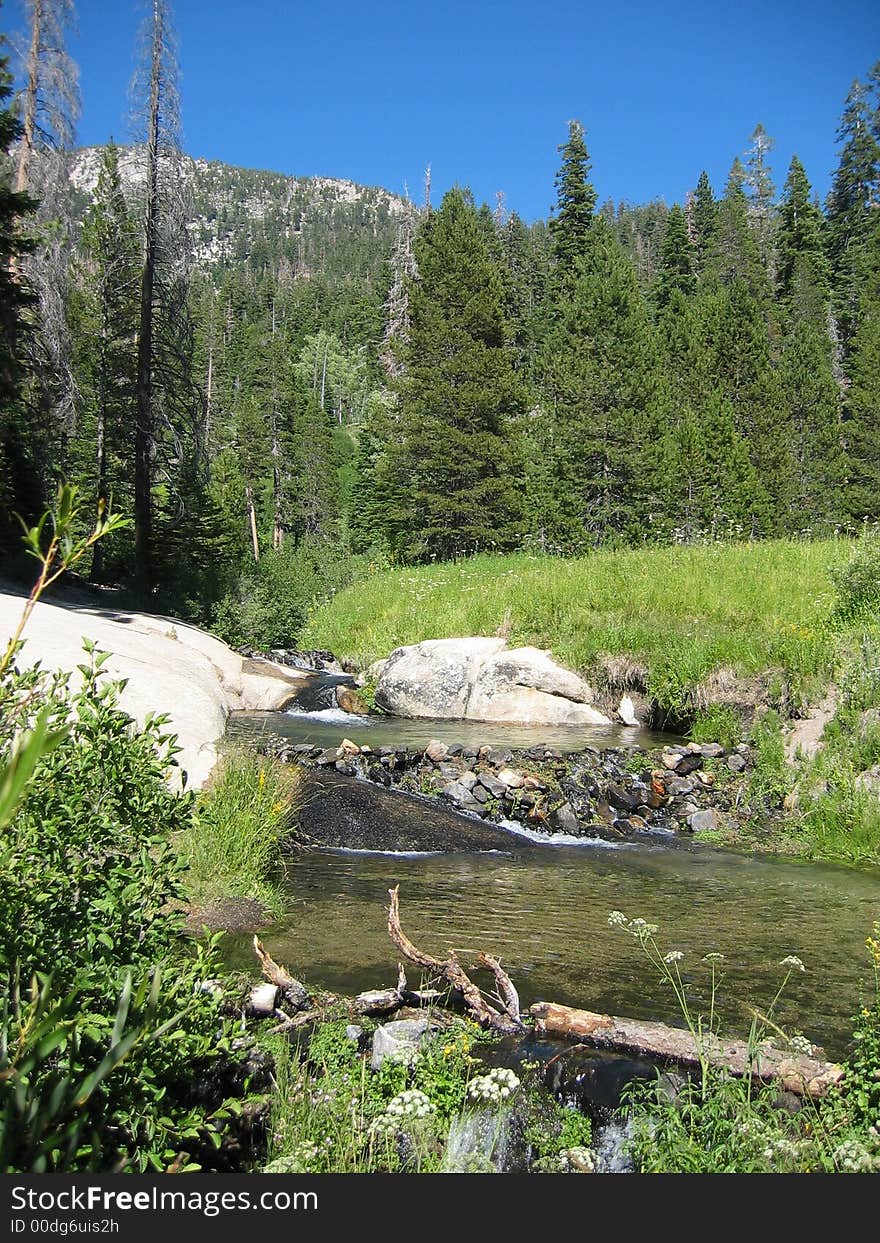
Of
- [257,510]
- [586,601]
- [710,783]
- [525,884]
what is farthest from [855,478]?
[257,510]

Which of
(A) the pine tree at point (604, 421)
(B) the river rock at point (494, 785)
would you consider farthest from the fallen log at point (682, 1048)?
(A) the pine tree at point (604, 421)

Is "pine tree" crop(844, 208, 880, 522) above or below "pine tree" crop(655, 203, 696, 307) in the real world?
below

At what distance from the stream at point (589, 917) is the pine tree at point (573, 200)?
181 feet

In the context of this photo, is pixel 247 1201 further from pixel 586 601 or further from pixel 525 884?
pixel 586 601

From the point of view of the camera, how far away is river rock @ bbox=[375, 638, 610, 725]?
555 inches

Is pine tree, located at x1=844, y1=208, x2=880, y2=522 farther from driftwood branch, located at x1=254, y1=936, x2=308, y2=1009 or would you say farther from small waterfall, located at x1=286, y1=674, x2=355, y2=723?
driftwood branch, located at x1=254, y1=936, x2=308, y2=1009

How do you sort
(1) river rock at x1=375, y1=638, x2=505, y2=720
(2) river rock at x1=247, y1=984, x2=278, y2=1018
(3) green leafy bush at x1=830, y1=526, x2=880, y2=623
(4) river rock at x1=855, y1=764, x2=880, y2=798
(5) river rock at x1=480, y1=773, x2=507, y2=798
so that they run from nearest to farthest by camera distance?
(2) river rock at x1=247, y1=984, x2=278, y2=1018
(4) river rock at x1=855, y1=764, x2=880, y2=798
(5) river rock at x1=480, y1=773, x2=507, y2=798
(3) green leafy bush at x1=830, y1=526, x2=880, y2=623
(1) river rock at x1=375, y1=638, x2=505, y2=720

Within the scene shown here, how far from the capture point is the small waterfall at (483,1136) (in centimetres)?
308

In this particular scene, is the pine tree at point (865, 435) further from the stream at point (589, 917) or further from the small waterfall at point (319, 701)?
the stream at point (589, 917)

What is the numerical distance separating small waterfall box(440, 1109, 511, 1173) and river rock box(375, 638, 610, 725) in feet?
34.4

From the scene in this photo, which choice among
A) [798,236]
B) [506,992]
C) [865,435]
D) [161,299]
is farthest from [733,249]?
[506,992]

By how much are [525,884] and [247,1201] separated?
18.0ft

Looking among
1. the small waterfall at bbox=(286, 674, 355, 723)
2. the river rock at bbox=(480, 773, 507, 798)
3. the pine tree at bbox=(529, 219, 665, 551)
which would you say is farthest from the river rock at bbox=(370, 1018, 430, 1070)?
the pine tree at bbox=(529, 219, 665, 551)

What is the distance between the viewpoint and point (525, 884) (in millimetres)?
7035
